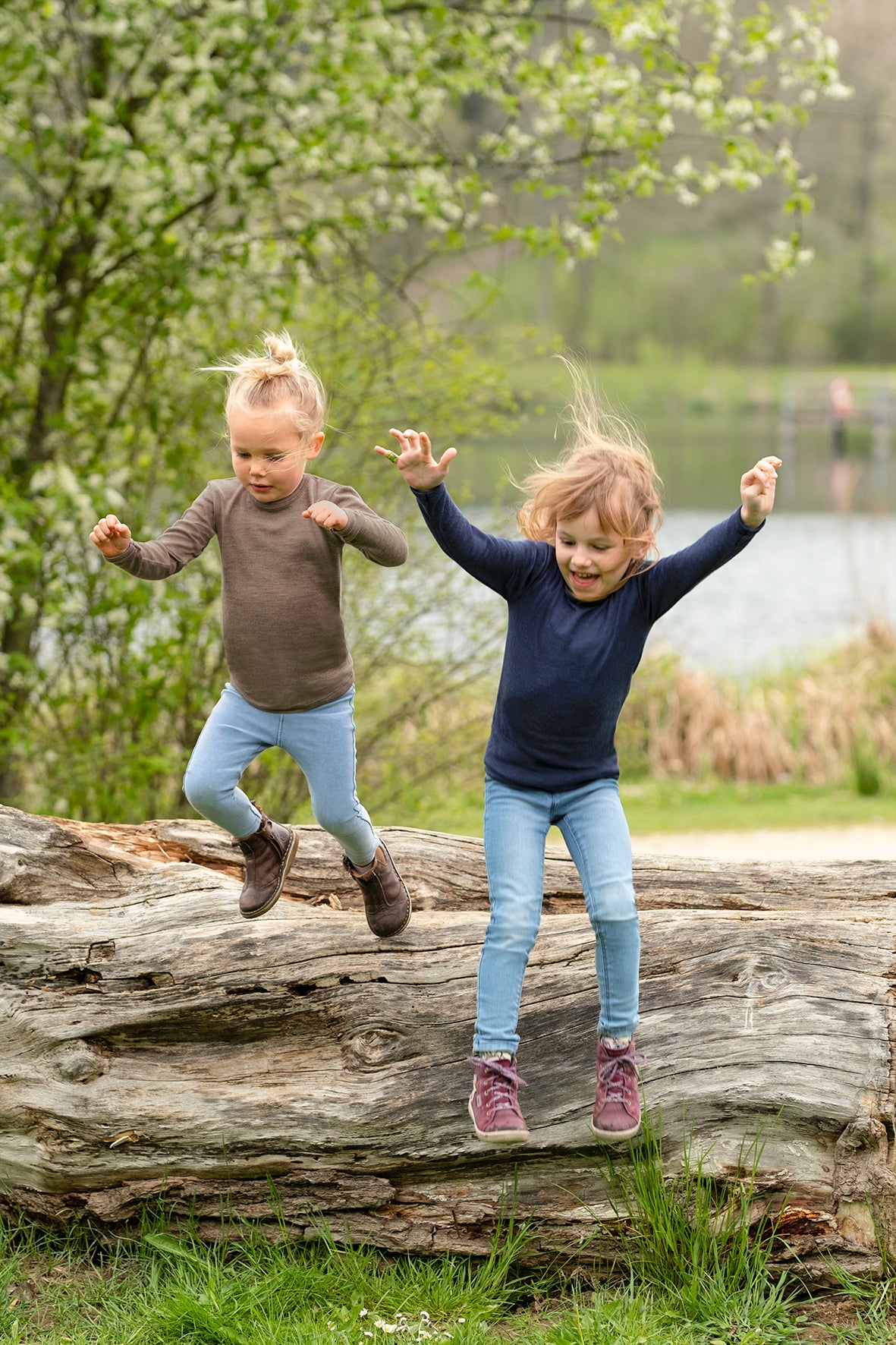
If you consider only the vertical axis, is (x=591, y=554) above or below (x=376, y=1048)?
above

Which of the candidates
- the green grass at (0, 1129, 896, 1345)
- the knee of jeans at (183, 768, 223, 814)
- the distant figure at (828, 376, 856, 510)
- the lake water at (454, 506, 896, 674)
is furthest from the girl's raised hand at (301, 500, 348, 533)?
the distant figure at (828, 376, 856, 510)

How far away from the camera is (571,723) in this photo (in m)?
3.09

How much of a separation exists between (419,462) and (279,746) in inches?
33.8

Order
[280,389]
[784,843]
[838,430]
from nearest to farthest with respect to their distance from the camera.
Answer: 1. [280,389]
2. [784,843]
3. [838,430]

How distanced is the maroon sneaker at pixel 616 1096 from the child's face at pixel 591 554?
1.13m

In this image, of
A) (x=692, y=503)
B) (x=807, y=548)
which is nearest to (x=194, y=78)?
(x=807, y=548)

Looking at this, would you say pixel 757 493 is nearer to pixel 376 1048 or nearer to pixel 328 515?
pixel 328 515

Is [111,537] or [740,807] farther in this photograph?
[740,807]

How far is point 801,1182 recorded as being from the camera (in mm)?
3131

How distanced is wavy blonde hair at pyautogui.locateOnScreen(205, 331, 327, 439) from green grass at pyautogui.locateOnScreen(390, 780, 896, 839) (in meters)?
6.19

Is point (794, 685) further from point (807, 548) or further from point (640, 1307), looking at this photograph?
point (807, 548)

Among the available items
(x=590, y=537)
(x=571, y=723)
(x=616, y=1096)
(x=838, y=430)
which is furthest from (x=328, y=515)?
(x=838, y=430)

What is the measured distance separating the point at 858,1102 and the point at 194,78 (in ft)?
18.2

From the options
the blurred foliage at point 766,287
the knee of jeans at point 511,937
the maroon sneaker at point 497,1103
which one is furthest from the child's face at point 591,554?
the blurred foliage at point 766,287
